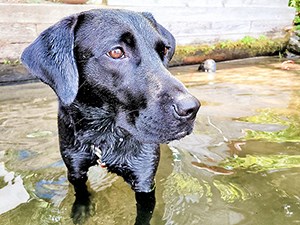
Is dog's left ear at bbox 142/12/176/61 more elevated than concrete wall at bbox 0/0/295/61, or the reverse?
dog's left ear at bbox 142/12/176/61

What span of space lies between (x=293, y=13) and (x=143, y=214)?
9.51 meters

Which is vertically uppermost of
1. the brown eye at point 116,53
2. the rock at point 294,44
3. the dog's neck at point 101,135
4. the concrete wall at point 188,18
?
the brown eye at point 116,53

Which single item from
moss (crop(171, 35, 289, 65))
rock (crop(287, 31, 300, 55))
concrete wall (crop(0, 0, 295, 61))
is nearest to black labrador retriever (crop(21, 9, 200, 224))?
concrete wall (crop(0, 0, 295, 61))

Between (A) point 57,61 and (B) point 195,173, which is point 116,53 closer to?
(A) point 57,61

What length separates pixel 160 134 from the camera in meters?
2.00

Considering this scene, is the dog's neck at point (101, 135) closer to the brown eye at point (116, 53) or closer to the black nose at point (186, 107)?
the brown eye at point (116, 53)

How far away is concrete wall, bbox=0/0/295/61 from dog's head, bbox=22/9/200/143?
4.21m

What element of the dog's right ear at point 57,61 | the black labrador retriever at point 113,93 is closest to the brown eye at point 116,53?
the black labrador retriever at point 113,93

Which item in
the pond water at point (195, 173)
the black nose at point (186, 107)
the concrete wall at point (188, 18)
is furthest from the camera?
the concrete wall at point (188, 18)

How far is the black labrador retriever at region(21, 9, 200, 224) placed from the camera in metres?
1.98

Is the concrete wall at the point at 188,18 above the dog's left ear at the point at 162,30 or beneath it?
beneath

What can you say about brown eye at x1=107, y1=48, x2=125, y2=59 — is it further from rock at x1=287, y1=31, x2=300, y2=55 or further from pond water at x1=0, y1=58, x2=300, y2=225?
rock at x1=287, y1=31, x2=300, y2=55

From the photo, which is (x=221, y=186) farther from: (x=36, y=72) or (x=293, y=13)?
(x=293, y=13)

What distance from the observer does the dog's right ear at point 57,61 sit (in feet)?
6.93
